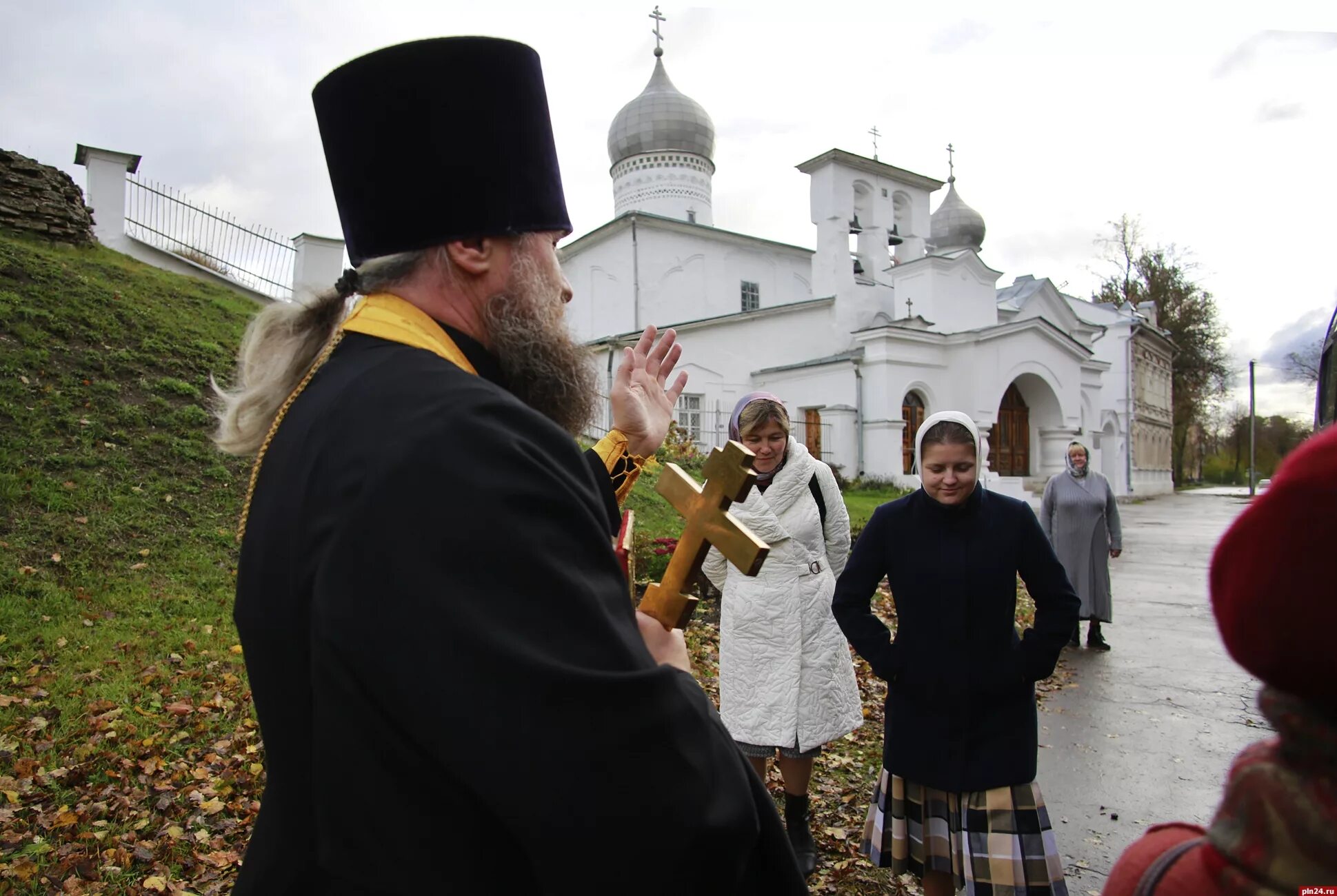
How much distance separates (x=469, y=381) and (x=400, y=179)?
540mm

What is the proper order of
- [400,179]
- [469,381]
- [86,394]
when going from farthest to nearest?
[86,394] < [400,179] < [469,381]

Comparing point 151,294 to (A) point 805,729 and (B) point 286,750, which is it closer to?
(A) point 805,729

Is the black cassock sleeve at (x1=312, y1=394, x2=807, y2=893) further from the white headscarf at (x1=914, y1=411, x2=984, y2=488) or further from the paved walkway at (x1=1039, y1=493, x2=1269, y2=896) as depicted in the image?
the white headscarf at (x1=914, y1=411, x2=984, y2=488)

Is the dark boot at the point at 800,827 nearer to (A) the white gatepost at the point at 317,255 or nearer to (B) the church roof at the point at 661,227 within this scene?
(A) the white gatepost at the point at 317,255

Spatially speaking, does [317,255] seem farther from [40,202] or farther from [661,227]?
[661,227]

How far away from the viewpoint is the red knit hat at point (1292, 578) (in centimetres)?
87

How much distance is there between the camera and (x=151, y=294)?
1314 cm

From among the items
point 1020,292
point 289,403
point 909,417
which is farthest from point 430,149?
point 1020,292

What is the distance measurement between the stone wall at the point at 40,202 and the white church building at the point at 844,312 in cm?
1017

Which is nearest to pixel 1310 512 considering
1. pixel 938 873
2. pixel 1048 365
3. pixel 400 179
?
pixel 400 179

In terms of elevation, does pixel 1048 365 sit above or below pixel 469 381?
above

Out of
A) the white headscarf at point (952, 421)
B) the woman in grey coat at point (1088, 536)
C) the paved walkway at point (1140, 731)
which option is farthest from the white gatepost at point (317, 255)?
the white headscarf at point (952, 421)

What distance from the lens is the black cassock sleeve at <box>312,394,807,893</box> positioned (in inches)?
A: 39.0

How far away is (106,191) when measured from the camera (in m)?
15.4
